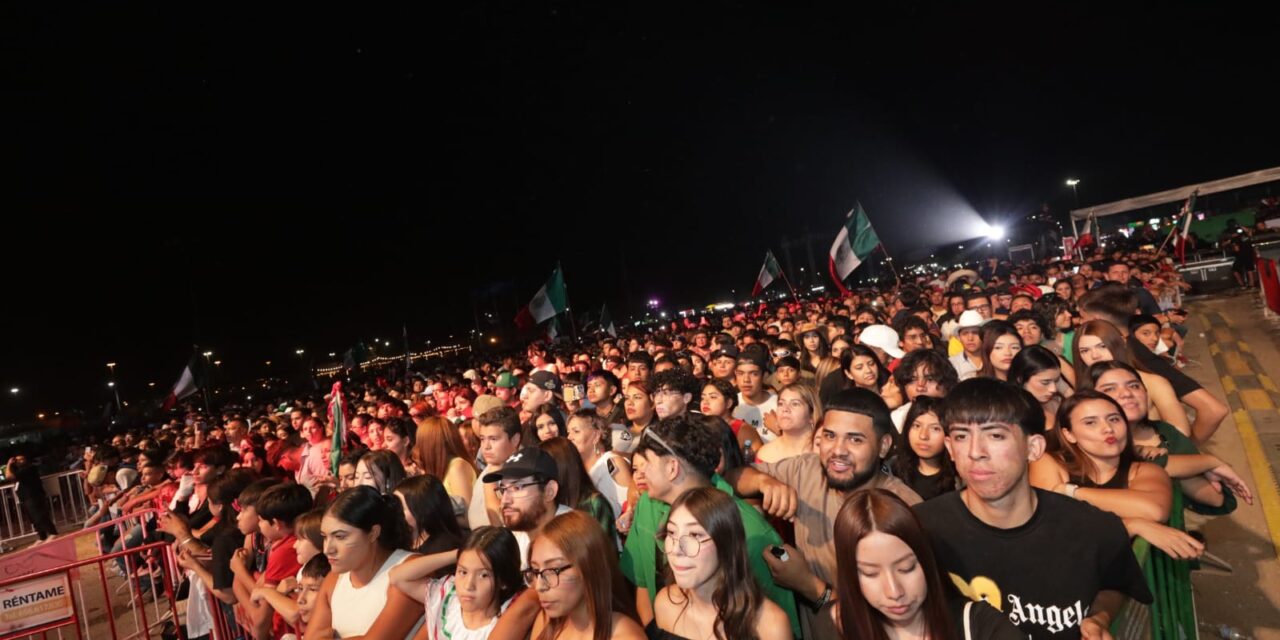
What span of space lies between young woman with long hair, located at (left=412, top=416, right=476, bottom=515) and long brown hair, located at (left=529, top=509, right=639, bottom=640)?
2769 millimetres

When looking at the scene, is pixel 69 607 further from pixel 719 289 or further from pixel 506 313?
pixel 719 289

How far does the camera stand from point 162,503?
8.38m

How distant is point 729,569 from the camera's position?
253cm

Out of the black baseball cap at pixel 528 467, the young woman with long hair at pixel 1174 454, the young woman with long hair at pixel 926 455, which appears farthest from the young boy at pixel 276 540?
the young woman with long hair at pixel 1174 454

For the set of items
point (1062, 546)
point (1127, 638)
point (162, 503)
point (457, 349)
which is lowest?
point (1127, 638)

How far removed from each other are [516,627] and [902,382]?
132 inches

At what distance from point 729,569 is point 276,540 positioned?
12.4ft

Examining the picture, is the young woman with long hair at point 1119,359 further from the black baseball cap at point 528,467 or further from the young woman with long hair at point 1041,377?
the black baseball cap at point 528,467

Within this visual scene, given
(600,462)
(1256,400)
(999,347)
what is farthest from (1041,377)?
(1256,400)

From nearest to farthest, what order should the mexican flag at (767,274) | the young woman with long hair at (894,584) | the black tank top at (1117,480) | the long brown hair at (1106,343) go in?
1. the young woman with long hair at (894,584)
2. the black tank top at (1117,480)
3. the long brown hair at (1106,343)
4. the mexican flag at (767,274)

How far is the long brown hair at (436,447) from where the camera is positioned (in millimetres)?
5555

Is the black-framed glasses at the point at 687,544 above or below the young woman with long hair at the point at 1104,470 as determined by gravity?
above

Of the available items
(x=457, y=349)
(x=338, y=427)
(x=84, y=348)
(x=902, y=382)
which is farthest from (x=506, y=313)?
(x=902, y=382)

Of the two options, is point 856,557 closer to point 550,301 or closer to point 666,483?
point 666,483
